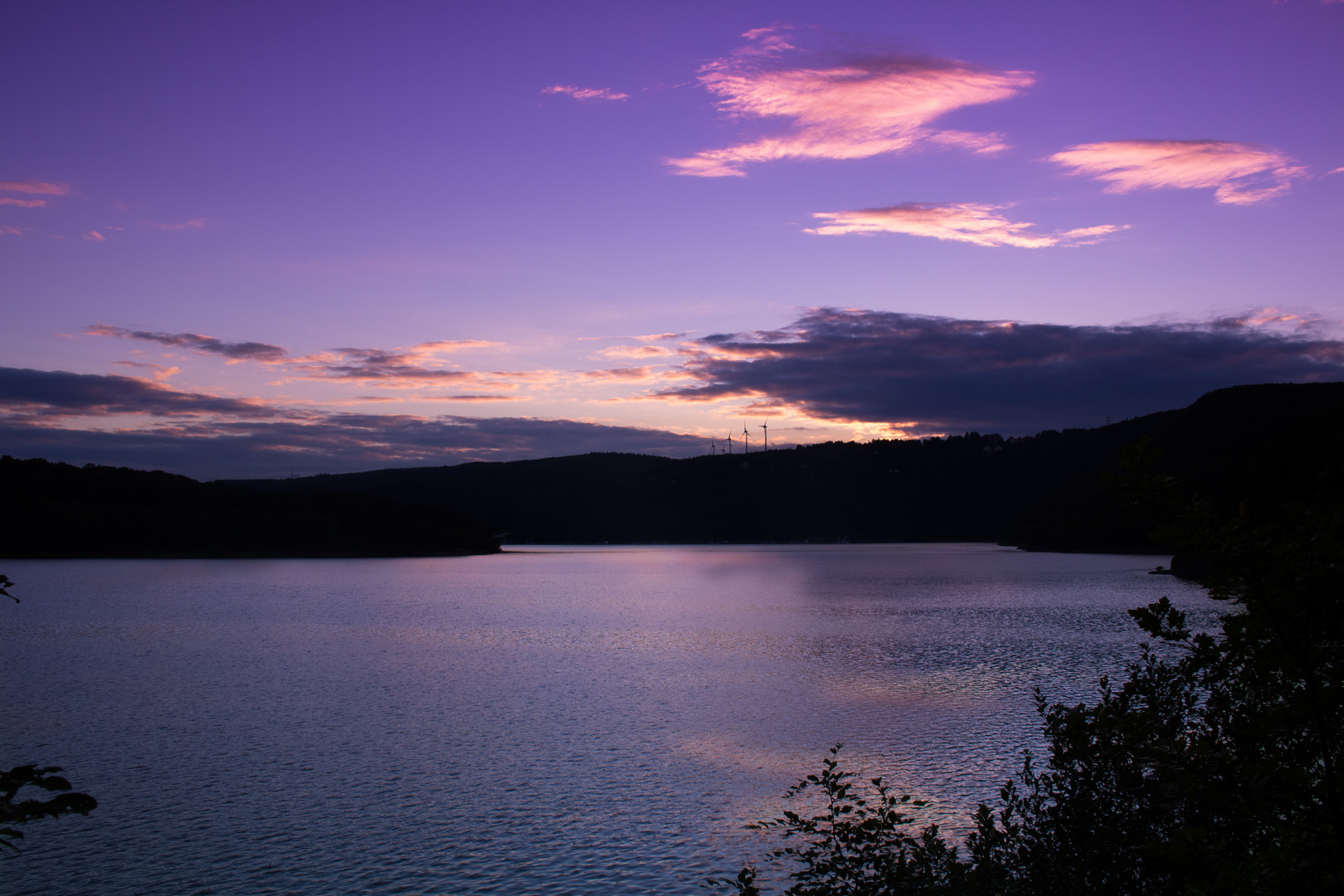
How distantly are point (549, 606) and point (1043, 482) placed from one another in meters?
164

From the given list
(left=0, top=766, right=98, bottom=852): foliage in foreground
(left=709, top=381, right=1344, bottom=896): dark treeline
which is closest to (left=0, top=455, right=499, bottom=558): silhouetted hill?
(left=709, top=381, right=1344, bottom=896): dark treeline

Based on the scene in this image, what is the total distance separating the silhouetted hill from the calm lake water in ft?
318

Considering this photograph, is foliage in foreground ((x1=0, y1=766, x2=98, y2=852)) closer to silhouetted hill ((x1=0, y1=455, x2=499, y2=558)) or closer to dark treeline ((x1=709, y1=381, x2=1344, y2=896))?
dark treeline ((x1=709, y1=381, x2=1344, y2=896))

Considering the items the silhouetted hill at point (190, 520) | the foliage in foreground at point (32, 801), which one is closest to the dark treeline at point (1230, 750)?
the foliage in foreground at point (32, 801)

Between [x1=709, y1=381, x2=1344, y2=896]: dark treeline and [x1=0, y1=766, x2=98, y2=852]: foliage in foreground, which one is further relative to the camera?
[x1=709, y1=381, x2=1344, y2=896]: dark treeline

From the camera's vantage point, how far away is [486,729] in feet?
69.1

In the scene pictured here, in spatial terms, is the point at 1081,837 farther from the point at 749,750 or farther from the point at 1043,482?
the point at 1043,482

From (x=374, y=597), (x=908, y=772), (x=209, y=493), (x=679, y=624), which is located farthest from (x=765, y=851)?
(x=209, y=493)

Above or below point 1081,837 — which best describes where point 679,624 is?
below

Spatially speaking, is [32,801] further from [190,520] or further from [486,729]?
[190,520]

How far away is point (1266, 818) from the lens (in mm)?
4984

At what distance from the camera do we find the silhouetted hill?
13350 cm

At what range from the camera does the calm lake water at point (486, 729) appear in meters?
12.8

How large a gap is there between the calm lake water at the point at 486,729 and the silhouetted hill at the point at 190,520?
96992 mm
